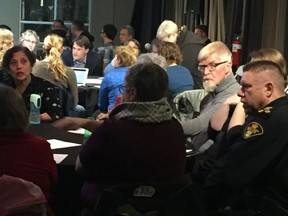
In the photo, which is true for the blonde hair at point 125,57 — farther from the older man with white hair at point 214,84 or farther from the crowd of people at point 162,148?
the crowd of people at point 162,148

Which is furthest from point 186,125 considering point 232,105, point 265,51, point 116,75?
point 116,75

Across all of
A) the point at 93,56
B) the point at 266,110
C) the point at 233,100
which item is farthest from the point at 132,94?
the point at 93,56

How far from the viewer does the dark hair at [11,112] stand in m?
2.83

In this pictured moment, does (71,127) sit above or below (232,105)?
below

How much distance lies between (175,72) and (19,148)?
2826 millimetres

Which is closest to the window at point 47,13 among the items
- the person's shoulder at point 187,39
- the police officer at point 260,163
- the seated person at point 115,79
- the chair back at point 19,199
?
the person's shoulder at point 187,39

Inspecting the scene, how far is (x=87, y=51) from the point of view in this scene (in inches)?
318

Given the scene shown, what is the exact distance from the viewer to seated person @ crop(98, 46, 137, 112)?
6098 millimetres

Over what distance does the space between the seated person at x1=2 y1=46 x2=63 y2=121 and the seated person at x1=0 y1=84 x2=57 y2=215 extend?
4.97ft

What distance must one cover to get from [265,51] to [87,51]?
178 inches

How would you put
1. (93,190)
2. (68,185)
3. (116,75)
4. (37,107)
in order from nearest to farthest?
(93,190) → (68,185) → (37,107) → (116,75)

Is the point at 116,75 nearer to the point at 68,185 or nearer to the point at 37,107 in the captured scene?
the point at 37,107

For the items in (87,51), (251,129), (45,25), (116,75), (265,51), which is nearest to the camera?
(251,129)

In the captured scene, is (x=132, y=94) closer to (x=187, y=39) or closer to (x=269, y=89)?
(x=269, y=89)
